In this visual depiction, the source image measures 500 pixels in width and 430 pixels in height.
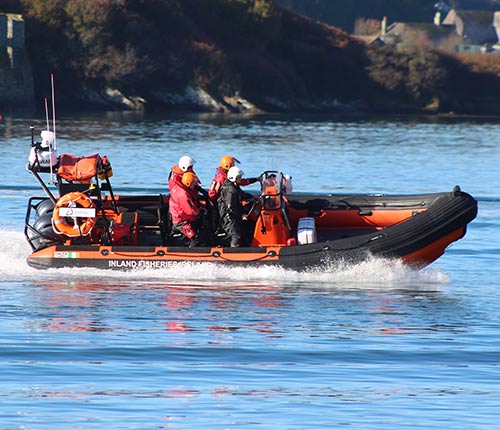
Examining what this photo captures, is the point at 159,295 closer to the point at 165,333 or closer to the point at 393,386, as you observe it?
the point at 165,333

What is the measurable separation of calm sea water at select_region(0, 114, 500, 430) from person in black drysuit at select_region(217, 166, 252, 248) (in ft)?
1.50

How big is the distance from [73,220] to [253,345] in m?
3.80

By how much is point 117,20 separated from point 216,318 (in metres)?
50.3

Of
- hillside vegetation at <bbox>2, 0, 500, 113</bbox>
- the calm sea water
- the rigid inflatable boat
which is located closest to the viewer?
the calm sea water

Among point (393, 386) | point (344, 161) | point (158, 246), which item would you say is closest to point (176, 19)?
point (344, 161)

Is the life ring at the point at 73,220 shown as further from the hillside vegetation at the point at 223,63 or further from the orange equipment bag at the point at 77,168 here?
the hillside vegetation at the point at 223,63

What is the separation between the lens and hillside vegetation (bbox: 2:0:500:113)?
2255 inches

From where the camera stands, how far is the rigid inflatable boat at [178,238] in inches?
519

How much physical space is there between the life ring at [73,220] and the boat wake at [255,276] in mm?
417

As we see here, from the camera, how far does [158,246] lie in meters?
13.5

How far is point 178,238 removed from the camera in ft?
44.8

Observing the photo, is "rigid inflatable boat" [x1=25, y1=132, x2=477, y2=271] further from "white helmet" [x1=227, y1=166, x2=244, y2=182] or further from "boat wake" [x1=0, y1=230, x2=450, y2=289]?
"white helmet" [x1=227, y1=166, x2=244, y2=182]

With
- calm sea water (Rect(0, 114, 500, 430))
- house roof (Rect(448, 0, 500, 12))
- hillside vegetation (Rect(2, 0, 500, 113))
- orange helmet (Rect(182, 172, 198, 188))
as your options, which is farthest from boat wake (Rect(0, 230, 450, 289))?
house roof (Rect(448, 0, 500, 12))

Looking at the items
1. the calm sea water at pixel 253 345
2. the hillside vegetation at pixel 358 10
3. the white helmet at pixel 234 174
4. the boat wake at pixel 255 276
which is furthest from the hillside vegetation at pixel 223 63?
the white helmet at pixel 234 174
